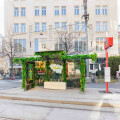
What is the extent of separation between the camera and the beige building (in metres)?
22.5

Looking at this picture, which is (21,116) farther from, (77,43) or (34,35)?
(34,35)

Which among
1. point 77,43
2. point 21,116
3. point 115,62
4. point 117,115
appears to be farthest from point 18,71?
point 117,115

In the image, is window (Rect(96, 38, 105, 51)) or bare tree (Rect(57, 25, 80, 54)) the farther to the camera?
window (Rect(96, 38, 105, 51))

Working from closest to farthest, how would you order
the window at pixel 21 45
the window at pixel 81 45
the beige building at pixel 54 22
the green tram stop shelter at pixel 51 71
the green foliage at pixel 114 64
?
the green tram stop shelter at pixel 51 71
the green foliage at pixel 114 64
the window at pixel 81 45
the beige building at pixel 54 22
the window at pixel 21 45

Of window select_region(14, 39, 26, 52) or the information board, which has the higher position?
window select_region(14, 39, 26, 52)

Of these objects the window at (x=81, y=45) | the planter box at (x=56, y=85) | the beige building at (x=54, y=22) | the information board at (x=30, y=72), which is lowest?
the planter box at (x=56, y=85)

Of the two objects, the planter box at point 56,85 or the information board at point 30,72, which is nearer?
the planter box at point 56,85

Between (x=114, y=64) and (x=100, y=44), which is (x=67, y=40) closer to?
(x=100, y=44)

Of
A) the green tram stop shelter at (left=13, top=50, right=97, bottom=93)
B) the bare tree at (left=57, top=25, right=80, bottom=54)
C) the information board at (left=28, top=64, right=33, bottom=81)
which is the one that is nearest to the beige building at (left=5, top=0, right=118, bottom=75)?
the bare tree at (left=57, top=25, right=80, bottom=54)

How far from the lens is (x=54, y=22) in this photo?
23.4 m

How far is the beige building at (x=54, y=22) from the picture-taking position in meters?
22.5

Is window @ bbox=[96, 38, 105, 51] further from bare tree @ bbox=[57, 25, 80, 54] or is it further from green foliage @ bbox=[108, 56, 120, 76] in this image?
bare tree @ bbox=[57, 25, 80, 54]

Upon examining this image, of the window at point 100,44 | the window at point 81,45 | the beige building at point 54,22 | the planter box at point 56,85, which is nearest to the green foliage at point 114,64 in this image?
the beige building at point 54,22

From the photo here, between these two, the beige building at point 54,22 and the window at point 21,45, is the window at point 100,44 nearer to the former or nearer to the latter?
the beige building at point 54,22
